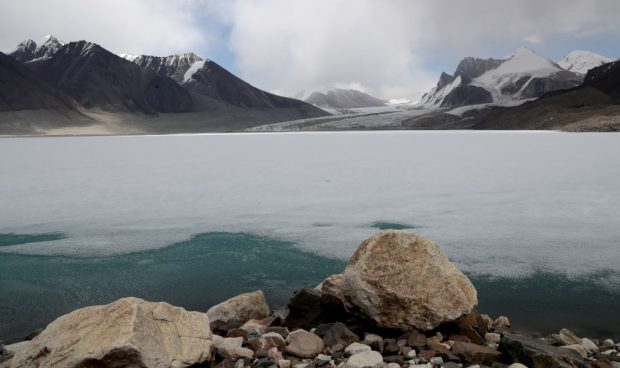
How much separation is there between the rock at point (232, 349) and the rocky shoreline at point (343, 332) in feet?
0.04

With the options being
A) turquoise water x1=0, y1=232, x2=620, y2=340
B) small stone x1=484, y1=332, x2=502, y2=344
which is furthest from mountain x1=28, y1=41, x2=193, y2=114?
small stone x1=484, y1=332, x2=502, y2=344

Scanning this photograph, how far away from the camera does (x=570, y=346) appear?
556 centimetres

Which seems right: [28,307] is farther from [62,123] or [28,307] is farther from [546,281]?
[62,123]

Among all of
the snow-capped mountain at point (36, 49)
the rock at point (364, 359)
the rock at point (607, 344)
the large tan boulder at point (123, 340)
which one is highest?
the snow-capped mountain at point (36, 49)

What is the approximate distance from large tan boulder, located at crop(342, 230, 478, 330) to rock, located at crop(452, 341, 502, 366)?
0.48m

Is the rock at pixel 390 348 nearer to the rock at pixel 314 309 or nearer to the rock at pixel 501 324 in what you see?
the rock at pixel 314 309

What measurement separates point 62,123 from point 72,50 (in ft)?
168

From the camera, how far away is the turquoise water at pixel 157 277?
6988mm

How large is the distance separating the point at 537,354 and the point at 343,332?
6.08 feet

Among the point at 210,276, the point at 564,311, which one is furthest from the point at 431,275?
the point at 210,276

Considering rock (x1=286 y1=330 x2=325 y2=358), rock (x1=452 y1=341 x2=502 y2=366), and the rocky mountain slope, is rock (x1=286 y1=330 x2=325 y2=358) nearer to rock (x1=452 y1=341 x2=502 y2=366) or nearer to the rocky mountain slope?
rock (x1=452 y1=341 x2=502 y2=366)

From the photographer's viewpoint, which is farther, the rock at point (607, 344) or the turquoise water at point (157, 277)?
the turquoise water at point (157, 277)

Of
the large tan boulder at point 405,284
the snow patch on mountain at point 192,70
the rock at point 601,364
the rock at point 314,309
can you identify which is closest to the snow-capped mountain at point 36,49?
the snow patch on mountain at point 192,70

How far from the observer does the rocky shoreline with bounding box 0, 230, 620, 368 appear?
4766mm
